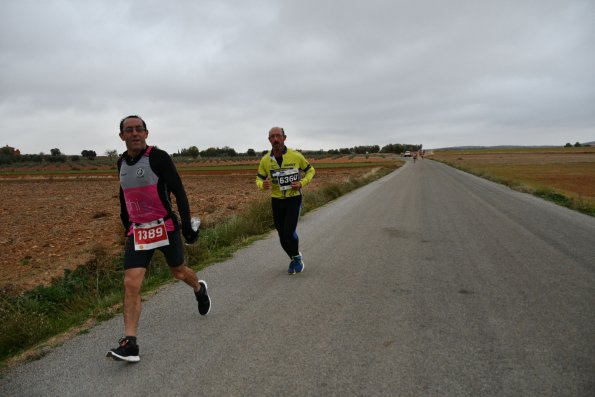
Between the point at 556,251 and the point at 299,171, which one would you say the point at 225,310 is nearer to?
the point at 299,171

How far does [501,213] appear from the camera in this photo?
437 inches

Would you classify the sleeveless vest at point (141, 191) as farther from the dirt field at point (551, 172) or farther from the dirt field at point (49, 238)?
the dirt field at point (551, 172)

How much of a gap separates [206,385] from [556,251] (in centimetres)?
643

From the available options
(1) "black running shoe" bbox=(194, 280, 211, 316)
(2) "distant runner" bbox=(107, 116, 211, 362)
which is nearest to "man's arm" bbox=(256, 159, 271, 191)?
(1) "black running shoe" bbox=(194, 280, 211, 316)

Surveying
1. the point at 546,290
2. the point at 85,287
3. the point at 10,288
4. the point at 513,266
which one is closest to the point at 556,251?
the point at 513,266

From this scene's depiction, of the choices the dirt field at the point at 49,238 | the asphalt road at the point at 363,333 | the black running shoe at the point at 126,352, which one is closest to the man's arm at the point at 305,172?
the asphalt road at the point at 363,333

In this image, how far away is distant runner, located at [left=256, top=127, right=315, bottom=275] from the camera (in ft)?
18.2

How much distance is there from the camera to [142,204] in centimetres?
348

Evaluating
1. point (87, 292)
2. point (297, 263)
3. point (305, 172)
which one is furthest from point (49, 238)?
point (305, 172)

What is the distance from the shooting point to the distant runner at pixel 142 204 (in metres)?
3.40

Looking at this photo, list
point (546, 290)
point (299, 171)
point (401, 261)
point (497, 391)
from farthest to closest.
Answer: point (401, 261), point (299, 171), point (546, 290), point (497, 391)

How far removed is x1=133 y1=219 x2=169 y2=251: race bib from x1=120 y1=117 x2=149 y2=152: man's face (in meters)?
0.69

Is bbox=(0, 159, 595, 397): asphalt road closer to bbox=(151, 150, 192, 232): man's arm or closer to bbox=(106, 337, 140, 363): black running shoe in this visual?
bbox=(106, 337, 140, 363): black running shoe

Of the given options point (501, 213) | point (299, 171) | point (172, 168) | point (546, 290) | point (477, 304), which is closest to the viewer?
point (172, 168)
